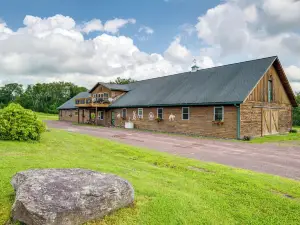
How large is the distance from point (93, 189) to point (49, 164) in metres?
3.45

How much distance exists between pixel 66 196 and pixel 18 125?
8.70 m

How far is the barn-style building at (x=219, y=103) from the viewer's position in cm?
1795

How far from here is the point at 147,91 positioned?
1130 inches

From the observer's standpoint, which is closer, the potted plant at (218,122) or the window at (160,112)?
the potted plant at (218,122)

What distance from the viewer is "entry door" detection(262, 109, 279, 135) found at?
64.9ft

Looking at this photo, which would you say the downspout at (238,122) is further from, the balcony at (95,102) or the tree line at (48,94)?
the tree line at (48,94)

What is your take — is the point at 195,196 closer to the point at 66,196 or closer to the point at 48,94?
the point at 66,196

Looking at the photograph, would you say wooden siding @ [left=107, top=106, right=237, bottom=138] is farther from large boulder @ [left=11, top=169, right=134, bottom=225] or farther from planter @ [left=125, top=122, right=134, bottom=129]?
large boulder @ [left=11, top=169, right=134, bottom=225]

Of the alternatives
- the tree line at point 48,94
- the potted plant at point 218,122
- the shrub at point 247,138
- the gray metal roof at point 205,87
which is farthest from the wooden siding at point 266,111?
the tree line at point 48,94

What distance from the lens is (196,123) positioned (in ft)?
65.9

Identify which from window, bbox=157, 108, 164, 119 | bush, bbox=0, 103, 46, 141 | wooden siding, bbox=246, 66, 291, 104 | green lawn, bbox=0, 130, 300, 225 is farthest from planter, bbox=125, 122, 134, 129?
green lawn, bbox=0, 130, 300, 225

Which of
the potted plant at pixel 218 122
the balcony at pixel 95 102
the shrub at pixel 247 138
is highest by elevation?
the balcony at pixel 95 102

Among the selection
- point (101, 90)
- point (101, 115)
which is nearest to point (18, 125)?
point (101, 115)

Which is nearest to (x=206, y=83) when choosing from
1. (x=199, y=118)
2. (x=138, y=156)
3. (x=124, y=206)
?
(x=199, y=118)
